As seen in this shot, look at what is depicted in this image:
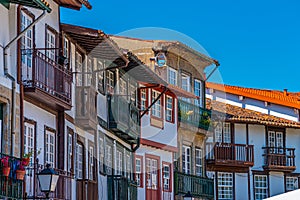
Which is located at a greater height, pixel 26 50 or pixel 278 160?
pixel 26 50

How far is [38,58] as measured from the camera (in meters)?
20.6

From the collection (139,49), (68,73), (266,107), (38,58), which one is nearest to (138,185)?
(139,49)

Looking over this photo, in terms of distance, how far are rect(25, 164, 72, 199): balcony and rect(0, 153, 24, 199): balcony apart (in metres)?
0.62

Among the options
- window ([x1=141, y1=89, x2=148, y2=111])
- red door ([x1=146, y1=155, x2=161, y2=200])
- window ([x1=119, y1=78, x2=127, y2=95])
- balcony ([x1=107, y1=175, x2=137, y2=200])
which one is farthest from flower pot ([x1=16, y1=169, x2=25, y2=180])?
window ([x1=141, y1=89, x2=148, y2=111])

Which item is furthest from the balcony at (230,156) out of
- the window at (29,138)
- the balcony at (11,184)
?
the balcony at (11,184)

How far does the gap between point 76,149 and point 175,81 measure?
48.8ft

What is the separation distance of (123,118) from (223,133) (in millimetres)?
19605

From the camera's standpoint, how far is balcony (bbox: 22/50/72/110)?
20.4m

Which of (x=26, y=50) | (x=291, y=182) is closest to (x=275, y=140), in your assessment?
(x=291, y=182)

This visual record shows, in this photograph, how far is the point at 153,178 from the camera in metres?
35.8

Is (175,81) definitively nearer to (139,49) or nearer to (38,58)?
(139,49)

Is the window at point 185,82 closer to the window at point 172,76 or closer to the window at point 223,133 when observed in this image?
the window at point 172,76

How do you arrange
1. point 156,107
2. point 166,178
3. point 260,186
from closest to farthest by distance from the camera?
point 156,107
point 166,178
point 260,186

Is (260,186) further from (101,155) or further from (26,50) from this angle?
(26,50)
